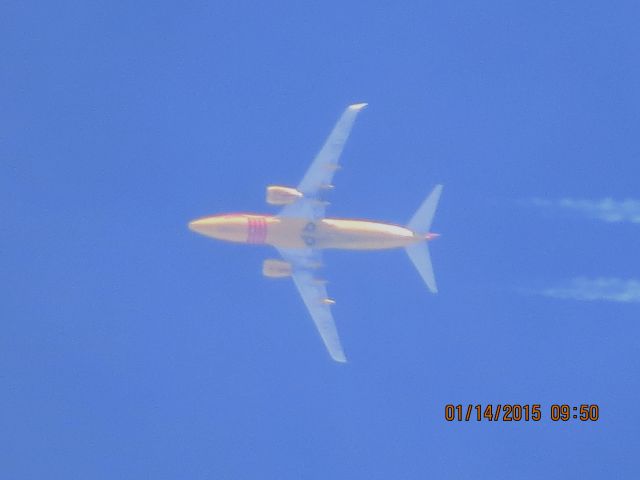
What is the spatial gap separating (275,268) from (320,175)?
19.0ft

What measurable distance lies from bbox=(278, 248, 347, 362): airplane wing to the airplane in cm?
13

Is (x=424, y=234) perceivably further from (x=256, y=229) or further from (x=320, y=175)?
(x=256, y=229)

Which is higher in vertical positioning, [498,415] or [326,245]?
[326,245]

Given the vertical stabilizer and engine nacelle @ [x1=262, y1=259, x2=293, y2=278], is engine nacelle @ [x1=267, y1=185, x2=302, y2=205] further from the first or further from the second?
the vertical stabilizer

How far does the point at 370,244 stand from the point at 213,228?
29.0 feet

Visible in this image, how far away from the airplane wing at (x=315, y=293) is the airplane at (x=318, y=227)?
127mm

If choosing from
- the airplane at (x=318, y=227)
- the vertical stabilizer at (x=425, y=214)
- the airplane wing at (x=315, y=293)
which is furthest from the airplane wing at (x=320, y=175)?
the vertical stabilizer at (x=425, y=214)

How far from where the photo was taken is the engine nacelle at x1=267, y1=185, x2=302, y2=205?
2489 inches

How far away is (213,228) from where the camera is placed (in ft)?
207

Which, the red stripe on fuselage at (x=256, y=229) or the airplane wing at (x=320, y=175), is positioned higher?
the airplane wing at (x=320, y=175)

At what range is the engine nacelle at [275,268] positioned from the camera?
2542 inches

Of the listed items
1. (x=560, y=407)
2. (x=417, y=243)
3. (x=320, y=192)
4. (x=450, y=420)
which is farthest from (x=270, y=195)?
(x=560, y=407)

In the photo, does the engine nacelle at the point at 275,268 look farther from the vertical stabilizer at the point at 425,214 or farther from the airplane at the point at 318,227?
the vertical stabilizer at the point at 425,214

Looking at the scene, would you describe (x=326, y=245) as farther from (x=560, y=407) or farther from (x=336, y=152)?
(x=560, y=407)
